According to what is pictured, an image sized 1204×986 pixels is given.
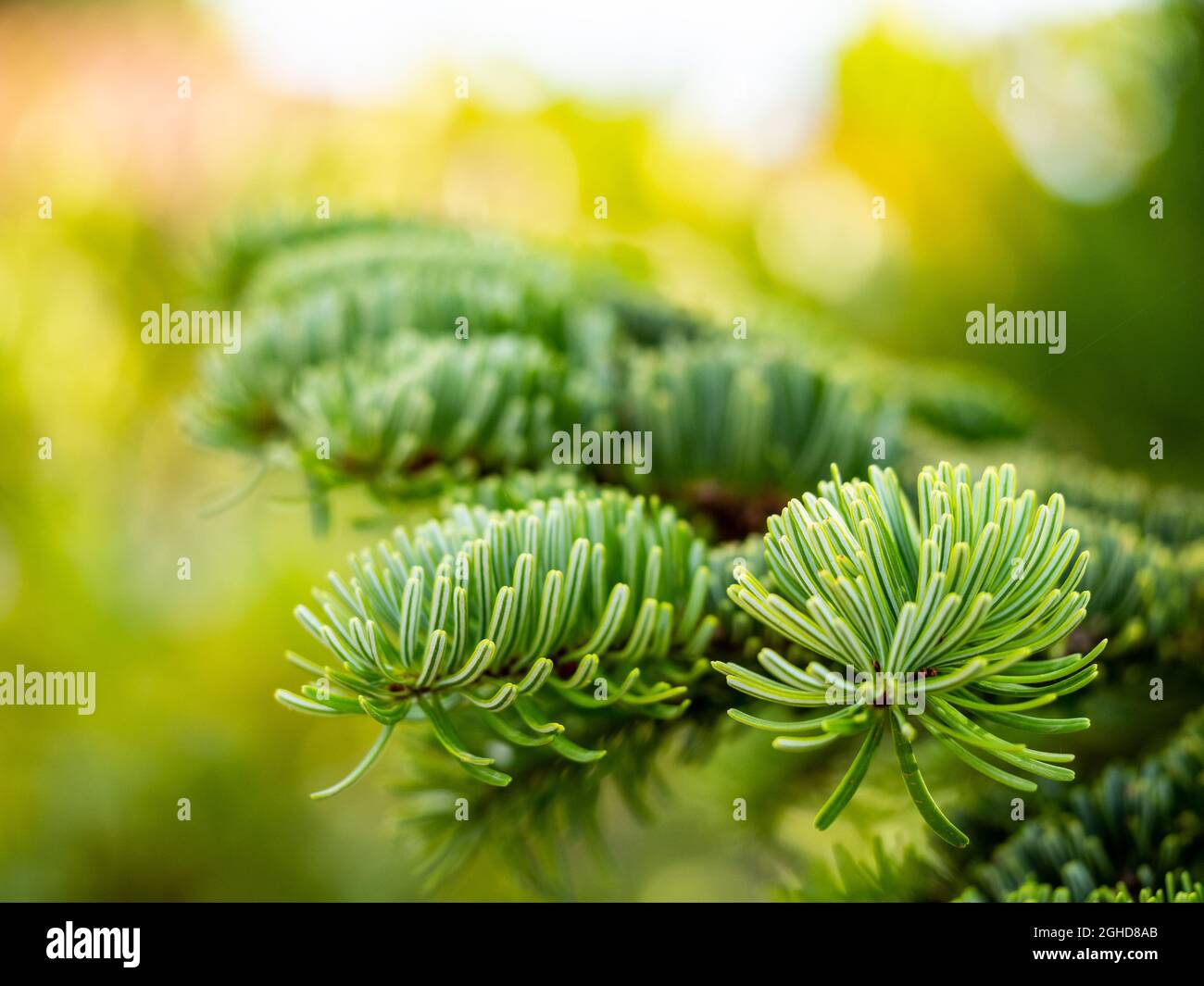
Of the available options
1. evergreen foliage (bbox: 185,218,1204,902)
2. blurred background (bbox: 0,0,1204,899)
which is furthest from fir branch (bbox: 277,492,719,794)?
blurred background (bbox: 0,0,1204,899)

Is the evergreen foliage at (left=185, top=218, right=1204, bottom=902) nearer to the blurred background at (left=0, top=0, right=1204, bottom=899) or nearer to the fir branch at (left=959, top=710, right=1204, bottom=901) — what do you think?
the fir branch at (left=959, top=710, right=1204, bottom=901)

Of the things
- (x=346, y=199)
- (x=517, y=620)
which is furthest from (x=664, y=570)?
(x=346, y=199)

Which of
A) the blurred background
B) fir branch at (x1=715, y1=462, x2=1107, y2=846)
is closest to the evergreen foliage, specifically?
fir branch at (x1=715, y1=462, x2=1107, y2=846)

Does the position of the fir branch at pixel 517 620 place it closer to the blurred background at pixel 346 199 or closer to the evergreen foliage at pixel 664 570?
the evergreen foliage at pixel 664 570

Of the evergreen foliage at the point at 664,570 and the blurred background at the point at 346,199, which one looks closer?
the evergreen foliage at the point at 664,570

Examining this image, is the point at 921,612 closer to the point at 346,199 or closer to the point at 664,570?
the point at 664,570

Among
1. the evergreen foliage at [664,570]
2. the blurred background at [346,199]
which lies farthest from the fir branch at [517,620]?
the blurred background at [346,199]

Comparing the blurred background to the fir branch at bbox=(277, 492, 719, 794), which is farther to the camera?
the blurred background

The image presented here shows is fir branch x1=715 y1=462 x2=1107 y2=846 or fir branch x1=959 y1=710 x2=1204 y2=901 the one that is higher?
fir branch x1=715 y1=462 x2=1107 y2=846

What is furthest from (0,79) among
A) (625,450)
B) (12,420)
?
(625,450)

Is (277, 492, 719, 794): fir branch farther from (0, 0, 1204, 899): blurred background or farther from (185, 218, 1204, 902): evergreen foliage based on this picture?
(0, 0, 1204, 899): blurred background
